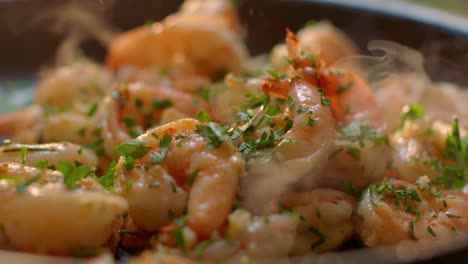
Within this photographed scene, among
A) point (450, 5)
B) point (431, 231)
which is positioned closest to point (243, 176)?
point (431, 231)

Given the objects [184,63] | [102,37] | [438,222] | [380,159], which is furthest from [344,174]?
[102,37]

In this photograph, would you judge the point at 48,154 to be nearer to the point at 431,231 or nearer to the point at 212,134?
the point at 212,134

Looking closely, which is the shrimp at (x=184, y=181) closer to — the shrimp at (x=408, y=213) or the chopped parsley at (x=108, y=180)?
the chopped parsley at (x=108, y=180)

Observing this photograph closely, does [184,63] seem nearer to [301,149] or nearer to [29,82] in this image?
[29,82]

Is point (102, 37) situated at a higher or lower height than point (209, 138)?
lower

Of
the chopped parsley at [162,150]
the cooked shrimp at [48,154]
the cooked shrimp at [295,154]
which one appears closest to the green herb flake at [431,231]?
the cooked shrimp at [295,154]

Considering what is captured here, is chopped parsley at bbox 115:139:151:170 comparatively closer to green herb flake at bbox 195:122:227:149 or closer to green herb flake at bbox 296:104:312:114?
green herb flake at bbox 195:122:227:149
